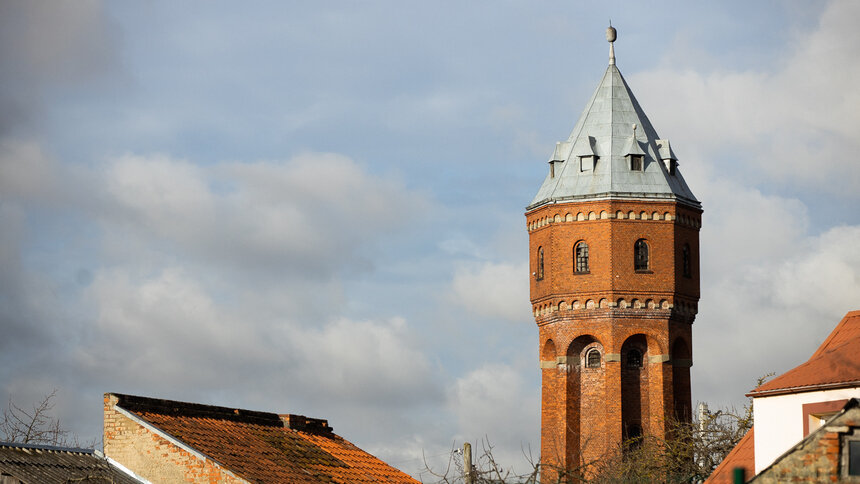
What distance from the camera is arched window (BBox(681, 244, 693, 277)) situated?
4566 centimetres

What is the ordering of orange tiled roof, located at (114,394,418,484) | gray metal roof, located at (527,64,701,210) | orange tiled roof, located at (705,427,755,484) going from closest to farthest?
orange tiled roof, located at (705,427,755,484) < orange tiled roof, located at (114,394,418,484) < gray metal roof, located at (527,64,701,210)

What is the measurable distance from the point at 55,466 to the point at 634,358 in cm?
2535

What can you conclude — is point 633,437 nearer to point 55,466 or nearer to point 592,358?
point 592,358

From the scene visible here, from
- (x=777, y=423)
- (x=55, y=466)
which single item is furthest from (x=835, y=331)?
(x=55, y=466)

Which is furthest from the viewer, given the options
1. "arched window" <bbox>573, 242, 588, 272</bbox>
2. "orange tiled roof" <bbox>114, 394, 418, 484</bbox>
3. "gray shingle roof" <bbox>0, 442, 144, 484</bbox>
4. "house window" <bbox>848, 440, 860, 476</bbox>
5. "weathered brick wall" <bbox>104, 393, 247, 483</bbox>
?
"arched window" <bbox>573, 242, 588, 272</bbox>

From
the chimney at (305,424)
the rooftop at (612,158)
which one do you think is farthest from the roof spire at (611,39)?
the chimney at (305,424)

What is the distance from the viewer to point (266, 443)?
26.8 metres

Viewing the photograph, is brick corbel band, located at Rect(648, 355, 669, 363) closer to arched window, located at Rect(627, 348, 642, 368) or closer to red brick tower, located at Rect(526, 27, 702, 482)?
red brick tower, located at Rect(526, 27, 702, 482)

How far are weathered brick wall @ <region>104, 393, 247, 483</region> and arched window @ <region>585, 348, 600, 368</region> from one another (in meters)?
23.0

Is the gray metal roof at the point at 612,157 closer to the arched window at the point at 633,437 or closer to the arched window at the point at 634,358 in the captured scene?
the arched window at the point at 634,358

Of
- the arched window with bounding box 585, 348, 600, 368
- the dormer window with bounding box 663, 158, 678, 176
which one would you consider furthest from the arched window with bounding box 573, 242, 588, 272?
the dormer window with bounding box 663, 158, 678, 176

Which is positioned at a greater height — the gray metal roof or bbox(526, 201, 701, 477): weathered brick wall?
the gray metal roof

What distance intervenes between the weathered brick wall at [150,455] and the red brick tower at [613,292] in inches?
843

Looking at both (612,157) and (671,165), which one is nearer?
(612,157)
